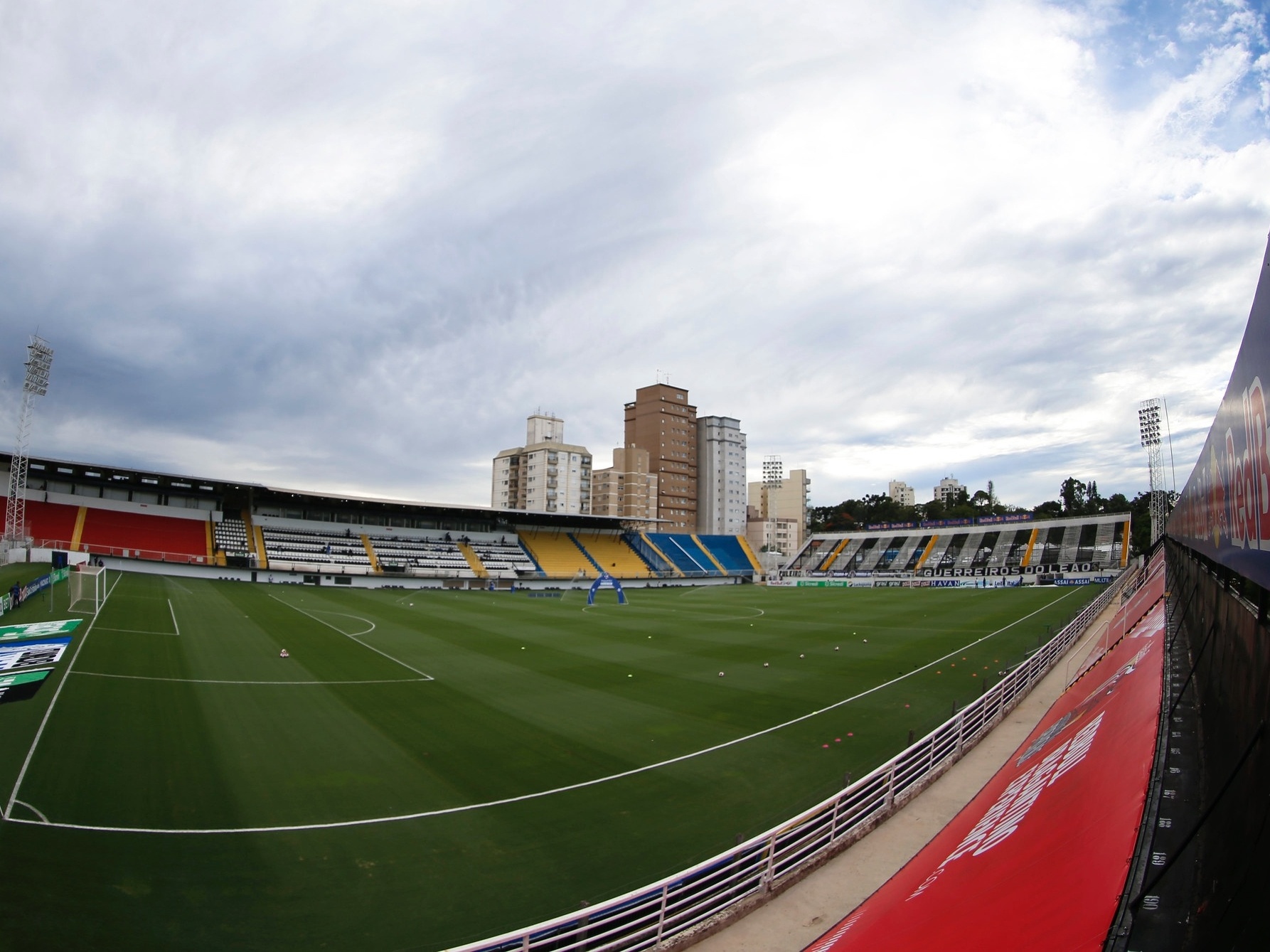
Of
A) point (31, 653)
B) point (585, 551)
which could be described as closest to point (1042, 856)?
point (31, 653)

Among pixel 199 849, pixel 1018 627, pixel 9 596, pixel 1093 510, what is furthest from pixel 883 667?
pixel 1093 510

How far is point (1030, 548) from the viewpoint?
69750mm

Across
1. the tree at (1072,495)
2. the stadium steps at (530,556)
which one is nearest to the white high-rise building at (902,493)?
the tree at (1072,495)

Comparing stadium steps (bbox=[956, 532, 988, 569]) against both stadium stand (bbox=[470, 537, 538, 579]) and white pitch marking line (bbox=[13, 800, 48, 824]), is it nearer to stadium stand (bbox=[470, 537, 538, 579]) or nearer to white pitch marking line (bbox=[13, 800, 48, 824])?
stadium stand (bbox=[470, 537, 538, 579])

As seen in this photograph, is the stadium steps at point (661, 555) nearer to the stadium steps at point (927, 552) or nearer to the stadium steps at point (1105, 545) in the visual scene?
the stadium steps at point (927, 552)

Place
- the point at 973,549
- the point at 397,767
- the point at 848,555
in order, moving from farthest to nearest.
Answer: the point at 848,555, the point at 973,549, the point at 397,767

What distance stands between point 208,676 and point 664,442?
95.1 m

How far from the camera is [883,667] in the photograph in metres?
21.8

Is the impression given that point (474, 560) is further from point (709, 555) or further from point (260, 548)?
point (709, 555)

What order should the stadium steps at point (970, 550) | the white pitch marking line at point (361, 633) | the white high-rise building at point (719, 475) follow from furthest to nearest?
the white high-rise building at point (719, 475) < the stadium steps at point (970, 550) < the white pitch marking line at point (361, 633)

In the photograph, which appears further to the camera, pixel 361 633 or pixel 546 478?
pixel 546 478

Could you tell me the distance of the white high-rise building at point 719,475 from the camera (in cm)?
11438

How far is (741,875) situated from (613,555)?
67194mm

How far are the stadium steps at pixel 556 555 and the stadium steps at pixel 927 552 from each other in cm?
3695
